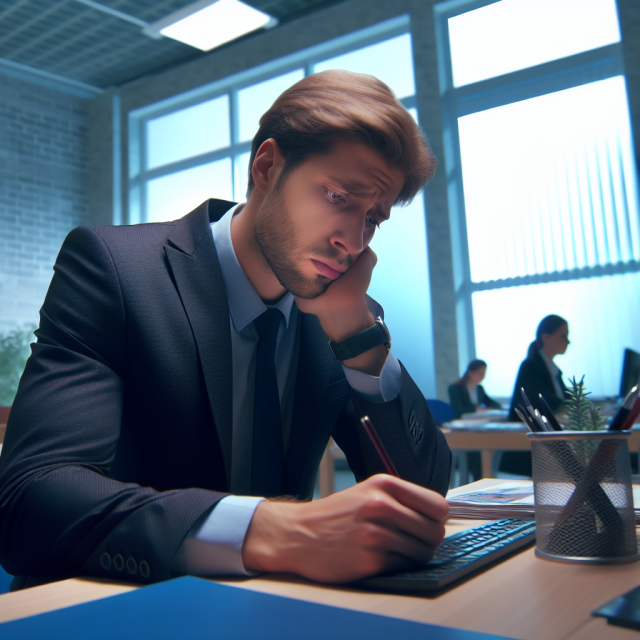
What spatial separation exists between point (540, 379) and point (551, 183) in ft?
9.93

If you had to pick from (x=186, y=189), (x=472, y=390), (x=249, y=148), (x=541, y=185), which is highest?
(x=186, y=189)

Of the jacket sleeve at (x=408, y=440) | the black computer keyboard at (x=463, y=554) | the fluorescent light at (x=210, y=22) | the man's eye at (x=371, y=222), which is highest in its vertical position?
the fluorescent light at (x=210, y=22)

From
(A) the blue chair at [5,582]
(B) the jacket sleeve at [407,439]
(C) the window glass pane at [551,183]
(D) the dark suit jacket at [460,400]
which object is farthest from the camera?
(C) the window glass pane at [551,183]

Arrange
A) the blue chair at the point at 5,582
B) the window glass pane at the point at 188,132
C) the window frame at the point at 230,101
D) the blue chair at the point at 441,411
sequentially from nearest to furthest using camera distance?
the blue chair at the point at 5,582 → the blue chair at the point at 441,411 → the window frame at the point at 230,101 → the window glass pane at the point at 188,132

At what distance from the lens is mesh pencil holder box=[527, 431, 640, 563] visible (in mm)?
688

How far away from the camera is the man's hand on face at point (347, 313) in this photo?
50.3 inches

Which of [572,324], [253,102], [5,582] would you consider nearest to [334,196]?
[5,582]

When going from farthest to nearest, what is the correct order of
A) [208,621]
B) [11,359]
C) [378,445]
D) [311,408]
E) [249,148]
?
1. [11,359]
2. [249,148]
3. [311,408]
4. [378,445]
5. [208,621]

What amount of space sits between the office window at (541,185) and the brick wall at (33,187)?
16.6ft

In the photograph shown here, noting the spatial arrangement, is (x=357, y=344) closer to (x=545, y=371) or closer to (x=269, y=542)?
(x=269, y=542)

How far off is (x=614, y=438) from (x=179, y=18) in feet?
20.7

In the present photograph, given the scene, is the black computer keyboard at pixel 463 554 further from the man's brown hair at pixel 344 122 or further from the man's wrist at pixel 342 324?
the man's brown hair at pixel 344 122

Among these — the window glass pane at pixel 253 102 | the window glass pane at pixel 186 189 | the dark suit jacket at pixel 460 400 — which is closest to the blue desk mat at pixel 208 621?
the dark suit jacket at pixel 460 400

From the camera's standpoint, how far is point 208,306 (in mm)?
1170
